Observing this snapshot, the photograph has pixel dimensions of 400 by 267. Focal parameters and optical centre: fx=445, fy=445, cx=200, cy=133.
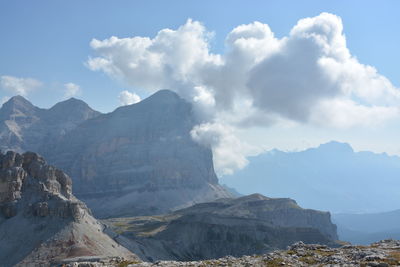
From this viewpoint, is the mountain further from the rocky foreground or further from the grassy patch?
the grassy patch

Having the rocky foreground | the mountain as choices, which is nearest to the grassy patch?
the rocky foreground

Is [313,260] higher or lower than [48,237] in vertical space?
lower

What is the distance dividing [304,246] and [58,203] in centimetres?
14387

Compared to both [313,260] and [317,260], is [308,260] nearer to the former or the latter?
[313,260]

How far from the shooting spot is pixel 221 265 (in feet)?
200

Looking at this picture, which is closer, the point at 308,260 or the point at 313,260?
the point at 313,260

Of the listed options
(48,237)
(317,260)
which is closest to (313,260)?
(317,260)

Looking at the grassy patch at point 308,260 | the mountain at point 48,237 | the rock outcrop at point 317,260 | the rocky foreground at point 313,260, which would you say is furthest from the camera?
the mountain at point 48,237

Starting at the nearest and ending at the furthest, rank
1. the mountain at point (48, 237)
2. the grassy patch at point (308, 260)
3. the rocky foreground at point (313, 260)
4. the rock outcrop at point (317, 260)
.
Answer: the rock outcrop at point (317, 260) → the rocky foreground at point (313, 260) → the grassy patch at point (308, 260) → the mountain at point (48, 237)

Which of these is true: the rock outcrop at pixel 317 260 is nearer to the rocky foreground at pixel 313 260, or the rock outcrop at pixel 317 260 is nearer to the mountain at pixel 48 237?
the rocky foreground at pixel 313 260

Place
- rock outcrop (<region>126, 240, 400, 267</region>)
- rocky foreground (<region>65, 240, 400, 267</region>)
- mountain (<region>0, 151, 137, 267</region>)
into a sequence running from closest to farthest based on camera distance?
1. rock outcrop (<region>126, 240, 400, 267</region>)
2. rocky foreground (<region>65, 240, 400, 267</region>)
3. mountain (<region>0, 151, 137, 267</region>)

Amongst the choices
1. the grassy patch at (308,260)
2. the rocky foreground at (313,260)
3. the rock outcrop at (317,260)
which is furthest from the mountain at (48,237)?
the grassy patch at (308,260)

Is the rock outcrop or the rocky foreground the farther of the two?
the rocky foreground

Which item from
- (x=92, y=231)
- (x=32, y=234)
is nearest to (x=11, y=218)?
(x=32, y=234)
